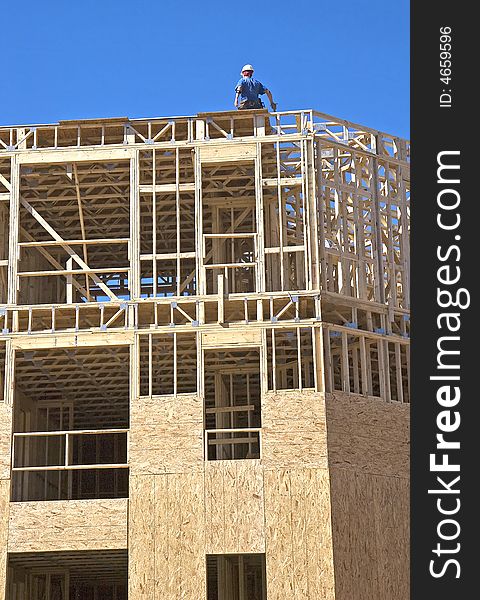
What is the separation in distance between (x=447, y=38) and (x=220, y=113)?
12525mm

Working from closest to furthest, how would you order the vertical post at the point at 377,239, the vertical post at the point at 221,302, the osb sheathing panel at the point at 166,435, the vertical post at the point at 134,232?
the osb sheathing panel at the point at 166,435, the vertical post at the point at 221,302, the vertical post at the point at 134,232, the vertical post at the point at 377,239

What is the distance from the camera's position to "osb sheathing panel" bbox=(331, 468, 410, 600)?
32.6m

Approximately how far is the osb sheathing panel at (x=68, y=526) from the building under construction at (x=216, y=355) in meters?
0.06

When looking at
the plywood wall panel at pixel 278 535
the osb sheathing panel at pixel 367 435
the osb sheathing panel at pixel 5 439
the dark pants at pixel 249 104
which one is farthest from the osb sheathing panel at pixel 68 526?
the dark pants at pixel 249 104

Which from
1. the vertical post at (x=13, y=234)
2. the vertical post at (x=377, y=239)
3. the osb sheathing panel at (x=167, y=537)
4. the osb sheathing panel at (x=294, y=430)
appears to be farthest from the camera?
the vertical post at (x=377, y=239)

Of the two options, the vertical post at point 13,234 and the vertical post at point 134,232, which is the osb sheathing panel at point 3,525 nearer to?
the vertical post at point 13,234

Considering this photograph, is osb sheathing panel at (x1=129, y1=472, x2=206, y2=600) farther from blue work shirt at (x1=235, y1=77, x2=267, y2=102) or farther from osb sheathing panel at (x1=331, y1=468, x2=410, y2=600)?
blue work shirt at (x1=235, y1=77, x2=267, y2=102)

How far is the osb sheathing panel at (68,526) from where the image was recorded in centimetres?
3300

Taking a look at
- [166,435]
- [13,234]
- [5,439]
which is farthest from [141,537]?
[13,234]

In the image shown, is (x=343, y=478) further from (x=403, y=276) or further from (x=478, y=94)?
(x=478, y=94)

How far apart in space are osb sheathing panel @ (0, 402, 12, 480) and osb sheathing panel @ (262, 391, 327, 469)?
7.11m

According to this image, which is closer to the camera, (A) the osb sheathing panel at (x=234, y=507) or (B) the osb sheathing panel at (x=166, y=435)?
(A) the osb sheathing panel at (x=234, y=507)

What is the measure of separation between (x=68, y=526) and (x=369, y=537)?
8.25 meters

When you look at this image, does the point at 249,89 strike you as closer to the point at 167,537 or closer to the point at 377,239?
the point at 377,239
